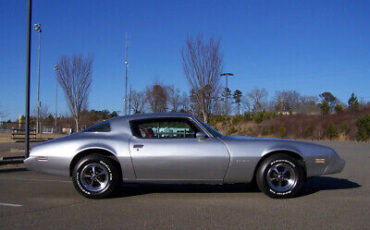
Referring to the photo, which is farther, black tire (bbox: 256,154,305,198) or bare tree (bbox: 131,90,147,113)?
bare tree (bbox: 131,90,147,113)

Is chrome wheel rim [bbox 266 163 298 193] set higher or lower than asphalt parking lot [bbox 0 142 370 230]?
higher

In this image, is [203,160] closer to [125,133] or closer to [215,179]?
[215,179]

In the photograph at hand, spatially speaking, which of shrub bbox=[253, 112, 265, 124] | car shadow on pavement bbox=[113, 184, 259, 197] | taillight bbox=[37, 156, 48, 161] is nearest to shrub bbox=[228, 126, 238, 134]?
shrub bbox=[253, 112, 265, 124]

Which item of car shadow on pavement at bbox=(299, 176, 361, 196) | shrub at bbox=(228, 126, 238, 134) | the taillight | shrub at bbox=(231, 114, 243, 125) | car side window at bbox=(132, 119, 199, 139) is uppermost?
shrub at bbox=(231, 114, 243, 125)

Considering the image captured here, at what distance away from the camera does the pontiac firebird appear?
521 centimetres

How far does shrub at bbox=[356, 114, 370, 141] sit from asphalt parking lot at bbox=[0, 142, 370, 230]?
25574 millimetres

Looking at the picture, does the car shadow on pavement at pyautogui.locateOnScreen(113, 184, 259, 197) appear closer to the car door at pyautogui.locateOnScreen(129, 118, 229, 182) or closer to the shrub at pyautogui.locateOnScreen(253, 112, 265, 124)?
the car door at pyautogui.locateOnScreen(129, 118, 229, 182)

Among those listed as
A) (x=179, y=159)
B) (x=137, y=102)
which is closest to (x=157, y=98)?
(x=137, y=102)

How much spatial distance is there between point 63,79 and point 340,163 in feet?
70.4

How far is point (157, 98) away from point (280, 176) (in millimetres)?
18553

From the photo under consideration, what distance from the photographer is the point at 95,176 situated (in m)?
5.35

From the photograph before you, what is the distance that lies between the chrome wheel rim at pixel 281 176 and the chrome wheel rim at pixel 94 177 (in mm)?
2479

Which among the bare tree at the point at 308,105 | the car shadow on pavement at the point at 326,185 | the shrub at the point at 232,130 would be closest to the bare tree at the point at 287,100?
the bare tree at the point at 308,105

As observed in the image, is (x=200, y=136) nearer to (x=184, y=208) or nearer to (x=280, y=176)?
(x=184, y=208)
